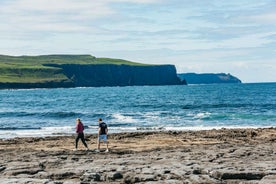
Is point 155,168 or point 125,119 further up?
point 155,168

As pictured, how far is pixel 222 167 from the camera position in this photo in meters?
16.0

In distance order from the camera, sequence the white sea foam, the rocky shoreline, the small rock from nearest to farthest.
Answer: the rocky shoreline < the small rock < the white sea foam

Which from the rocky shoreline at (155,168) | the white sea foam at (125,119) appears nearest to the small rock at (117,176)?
the rocky shoreline at (155,168)

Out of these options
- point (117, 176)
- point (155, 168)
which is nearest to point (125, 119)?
point (155, 168)

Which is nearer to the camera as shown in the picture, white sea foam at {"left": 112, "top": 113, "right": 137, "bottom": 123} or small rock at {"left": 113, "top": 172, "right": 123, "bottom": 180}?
small rock at {"left": 113, "top": 172, "right": 123, "bottom": 180}

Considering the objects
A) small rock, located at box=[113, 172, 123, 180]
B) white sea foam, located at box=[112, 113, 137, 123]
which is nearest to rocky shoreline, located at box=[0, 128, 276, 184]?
small rock, located at box=[113, 172, 123, 180]

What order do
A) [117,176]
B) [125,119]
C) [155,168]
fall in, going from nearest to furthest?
[117,176], [155,168], [125,119]

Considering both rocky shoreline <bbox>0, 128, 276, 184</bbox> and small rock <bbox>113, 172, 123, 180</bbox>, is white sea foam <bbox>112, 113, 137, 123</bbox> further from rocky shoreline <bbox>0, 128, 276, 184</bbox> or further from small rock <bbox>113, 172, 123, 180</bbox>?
small rock <bbox>113, 172, 123, 180</bbox>

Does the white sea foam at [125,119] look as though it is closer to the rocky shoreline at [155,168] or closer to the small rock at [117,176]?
the rocky shoreline at [155,168]

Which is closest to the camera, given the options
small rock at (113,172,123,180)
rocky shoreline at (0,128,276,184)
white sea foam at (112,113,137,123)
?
rocky shoreline at (0,128,276,184)

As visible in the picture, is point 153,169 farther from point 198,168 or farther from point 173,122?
point 173,122

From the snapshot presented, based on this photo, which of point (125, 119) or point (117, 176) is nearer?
point (117, 176)

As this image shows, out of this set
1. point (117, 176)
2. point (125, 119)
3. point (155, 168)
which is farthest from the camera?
point (125, 119)

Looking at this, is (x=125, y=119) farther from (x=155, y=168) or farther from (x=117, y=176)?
(x=117, y=176)
